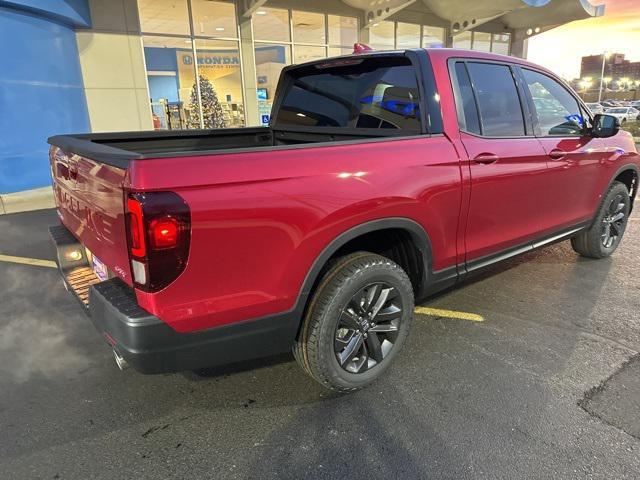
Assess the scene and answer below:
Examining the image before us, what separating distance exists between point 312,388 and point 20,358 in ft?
6.58

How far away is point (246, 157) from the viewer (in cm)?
211

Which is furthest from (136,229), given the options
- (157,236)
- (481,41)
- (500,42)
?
(500,42)

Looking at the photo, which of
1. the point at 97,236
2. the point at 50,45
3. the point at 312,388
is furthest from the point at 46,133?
the point at 312,388

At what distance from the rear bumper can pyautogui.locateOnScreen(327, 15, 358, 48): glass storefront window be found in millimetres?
13580

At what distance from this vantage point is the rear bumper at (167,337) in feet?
6.66

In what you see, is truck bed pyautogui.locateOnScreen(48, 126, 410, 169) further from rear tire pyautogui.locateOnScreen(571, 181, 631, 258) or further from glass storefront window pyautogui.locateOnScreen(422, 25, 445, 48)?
glass storefront window pyautogui.locateOnScreen(422, 25, 445, 48)

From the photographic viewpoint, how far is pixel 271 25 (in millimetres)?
13102

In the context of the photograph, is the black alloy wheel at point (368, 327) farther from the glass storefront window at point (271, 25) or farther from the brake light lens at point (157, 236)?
the glass storefront window at point (271, 25)

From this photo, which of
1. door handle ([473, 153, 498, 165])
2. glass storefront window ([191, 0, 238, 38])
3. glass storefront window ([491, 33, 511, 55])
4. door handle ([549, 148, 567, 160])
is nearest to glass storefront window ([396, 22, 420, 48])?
glass storefront window ([491, 33, 511, 55])

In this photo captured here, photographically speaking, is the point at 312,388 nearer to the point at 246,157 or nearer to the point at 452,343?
the point at 452,343

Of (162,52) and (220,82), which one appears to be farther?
(220,82)

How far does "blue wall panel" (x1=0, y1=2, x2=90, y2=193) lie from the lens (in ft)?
27.9

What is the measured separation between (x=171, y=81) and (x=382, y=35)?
23.6ft

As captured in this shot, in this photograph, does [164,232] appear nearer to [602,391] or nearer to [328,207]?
[328,207]
